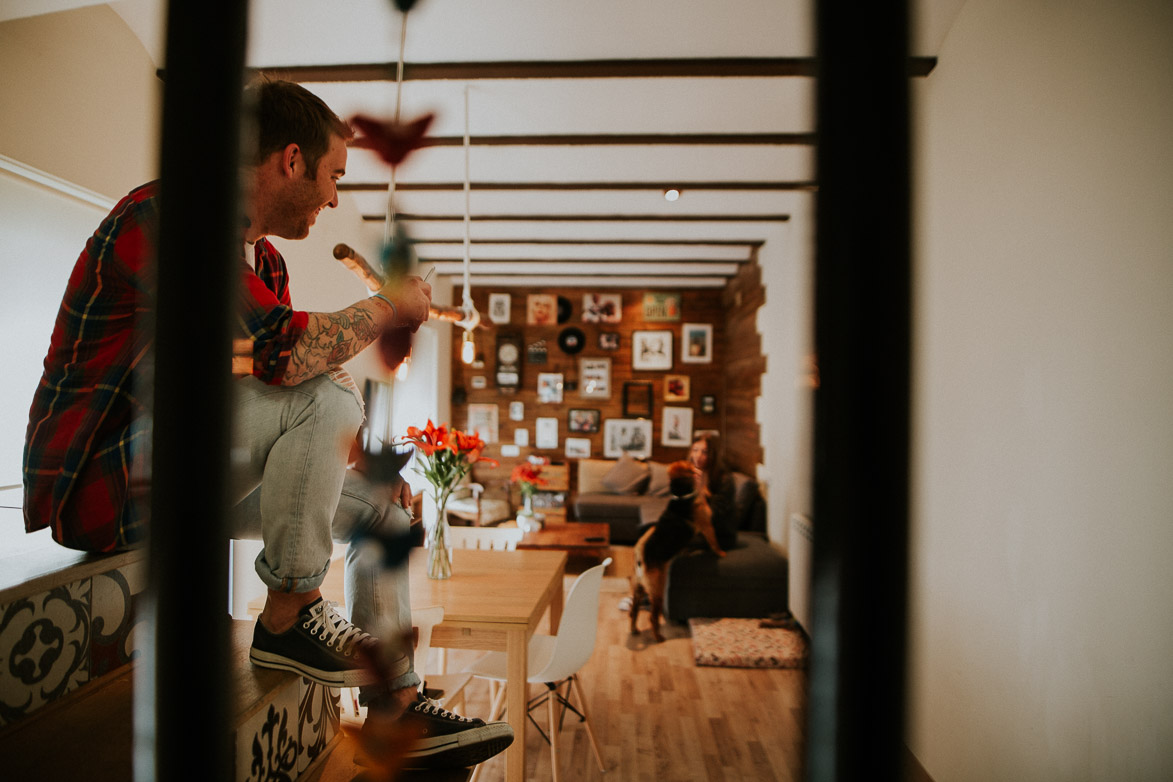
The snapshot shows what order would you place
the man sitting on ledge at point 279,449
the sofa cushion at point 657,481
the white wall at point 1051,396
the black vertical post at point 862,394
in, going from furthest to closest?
the sofa cushion at point 657,481, the white wall at point 1051,396, the man sitting on ledge at point 279,449, the black vertical post at point 862,394

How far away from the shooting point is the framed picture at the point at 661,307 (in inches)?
249

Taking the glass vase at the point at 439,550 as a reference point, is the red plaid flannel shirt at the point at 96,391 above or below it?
above

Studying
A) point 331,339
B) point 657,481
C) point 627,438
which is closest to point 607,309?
point 627,438

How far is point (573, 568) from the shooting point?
4742 millimetres

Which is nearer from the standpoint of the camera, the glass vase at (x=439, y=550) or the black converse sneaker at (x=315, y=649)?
the black converse sneaker at (x=315, y=649)

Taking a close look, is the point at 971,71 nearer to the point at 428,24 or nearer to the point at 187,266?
the point at 428,24

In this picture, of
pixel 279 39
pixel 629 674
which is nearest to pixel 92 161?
pixel 279 39

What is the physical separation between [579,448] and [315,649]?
5.55m

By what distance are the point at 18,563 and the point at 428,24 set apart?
6.33 feet

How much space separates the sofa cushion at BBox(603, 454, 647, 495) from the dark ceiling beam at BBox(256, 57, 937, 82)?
421 centimetres

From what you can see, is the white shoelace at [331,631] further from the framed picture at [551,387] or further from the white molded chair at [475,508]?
the framed picture at [551,387]

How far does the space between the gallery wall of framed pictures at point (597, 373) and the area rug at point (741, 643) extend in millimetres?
2753

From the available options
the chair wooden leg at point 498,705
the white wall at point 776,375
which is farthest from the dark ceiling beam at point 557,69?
the chair wooden leg at point 498,705

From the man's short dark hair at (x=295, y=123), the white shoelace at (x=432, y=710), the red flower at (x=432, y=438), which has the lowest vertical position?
the white shoelace at (x=432, y=710)
